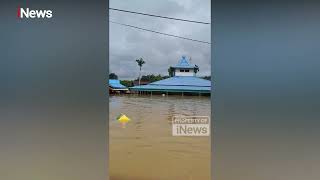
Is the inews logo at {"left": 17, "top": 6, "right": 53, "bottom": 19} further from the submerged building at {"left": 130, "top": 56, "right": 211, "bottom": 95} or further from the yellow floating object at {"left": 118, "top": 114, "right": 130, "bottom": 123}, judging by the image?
the yellow floating object at {"left": 118, "top": 114, "right": 130, "bottom": 123}

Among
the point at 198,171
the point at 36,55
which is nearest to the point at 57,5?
the point at 36,55

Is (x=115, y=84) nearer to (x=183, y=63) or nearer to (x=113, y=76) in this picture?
(x=113, y=76)

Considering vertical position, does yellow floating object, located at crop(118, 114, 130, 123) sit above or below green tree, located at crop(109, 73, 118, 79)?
below

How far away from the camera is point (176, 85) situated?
2.78 m

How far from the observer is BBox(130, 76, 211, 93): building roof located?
2.72 metres

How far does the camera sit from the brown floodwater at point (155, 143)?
2.54 meters

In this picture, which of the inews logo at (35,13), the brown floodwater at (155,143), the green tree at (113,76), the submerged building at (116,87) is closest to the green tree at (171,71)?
the brown floodwater at (155,143)

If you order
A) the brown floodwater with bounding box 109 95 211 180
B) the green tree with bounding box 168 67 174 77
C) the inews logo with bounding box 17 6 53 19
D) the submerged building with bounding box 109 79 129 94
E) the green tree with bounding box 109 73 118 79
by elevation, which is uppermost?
the inews logo with bounding box 17 6 53 19

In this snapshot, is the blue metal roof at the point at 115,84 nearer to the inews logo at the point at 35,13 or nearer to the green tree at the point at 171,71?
the green tree at the point at 171,71

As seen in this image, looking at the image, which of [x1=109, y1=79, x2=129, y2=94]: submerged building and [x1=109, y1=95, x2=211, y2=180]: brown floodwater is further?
[x1=109, y1=95, x2=211, y2=180]: brown floodwater

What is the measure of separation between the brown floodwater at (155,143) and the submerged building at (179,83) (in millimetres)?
76

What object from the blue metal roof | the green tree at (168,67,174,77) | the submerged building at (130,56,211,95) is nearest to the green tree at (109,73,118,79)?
the blue metal roof

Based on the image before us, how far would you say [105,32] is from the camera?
2217 mm

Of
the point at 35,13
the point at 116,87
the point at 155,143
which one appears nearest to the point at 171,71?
the point at 116,87
